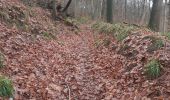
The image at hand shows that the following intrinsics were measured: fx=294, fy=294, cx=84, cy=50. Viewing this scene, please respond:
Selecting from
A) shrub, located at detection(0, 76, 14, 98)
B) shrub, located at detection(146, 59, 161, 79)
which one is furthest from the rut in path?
shrub, located at detection(146, 59, 161, 79)

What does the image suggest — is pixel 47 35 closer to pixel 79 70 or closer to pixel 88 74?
pixel 79 70

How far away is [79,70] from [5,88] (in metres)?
3.61

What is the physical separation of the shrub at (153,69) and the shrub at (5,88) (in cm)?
340

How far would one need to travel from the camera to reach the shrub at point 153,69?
732cm

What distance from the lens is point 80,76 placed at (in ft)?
29.0

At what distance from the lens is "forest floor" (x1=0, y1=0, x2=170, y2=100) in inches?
275

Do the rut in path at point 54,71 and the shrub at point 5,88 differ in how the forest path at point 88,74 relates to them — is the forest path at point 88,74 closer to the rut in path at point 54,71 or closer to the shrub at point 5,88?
the rut in path at point 54,71

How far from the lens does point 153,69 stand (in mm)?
7359

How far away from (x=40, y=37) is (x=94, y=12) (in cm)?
3569

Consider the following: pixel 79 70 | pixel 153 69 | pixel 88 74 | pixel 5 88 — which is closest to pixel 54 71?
pixel 79 70

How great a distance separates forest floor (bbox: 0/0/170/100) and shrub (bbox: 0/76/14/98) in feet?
0.61

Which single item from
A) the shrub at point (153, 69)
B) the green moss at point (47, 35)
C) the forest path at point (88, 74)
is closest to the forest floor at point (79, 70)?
the forest path at point (88, 74)

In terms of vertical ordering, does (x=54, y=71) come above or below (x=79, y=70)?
above

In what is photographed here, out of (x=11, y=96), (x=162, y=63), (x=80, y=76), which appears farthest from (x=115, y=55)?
(x=11, y=96)
